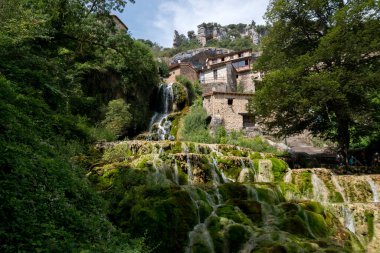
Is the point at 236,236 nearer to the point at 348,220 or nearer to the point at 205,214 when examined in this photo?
the point at 205,214

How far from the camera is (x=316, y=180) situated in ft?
46.5

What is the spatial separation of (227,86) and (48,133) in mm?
44498

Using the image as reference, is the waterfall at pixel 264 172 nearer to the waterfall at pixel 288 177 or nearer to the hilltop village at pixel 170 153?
the hilltop village at pixel 170 153

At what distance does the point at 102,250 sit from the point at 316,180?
1188 centimetres

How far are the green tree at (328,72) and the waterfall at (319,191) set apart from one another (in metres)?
4.74

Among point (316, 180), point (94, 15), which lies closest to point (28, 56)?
point (94, 15)

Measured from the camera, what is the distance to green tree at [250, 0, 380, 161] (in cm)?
1722

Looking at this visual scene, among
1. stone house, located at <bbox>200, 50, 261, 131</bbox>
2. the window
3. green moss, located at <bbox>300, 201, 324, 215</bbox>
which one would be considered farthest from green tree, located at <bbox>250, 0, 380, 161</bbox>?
the window

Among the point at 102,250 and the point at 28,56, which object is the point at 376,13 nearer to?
the point at 28,56

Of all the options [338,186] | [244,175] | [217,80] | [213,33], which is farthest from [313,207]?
[213,33]

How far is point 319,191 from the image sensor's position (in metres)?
13.9

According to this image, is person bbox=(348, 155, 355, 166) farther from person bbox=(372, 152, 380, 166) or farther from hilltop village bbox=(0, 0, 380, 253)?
person bbox=(372, 152, 380, 166)

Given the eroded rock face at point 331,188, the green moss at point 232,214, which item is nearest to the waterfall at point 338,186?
the eroded rock face at point 331,188

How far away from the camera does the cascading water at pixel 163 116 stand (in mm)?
30716
